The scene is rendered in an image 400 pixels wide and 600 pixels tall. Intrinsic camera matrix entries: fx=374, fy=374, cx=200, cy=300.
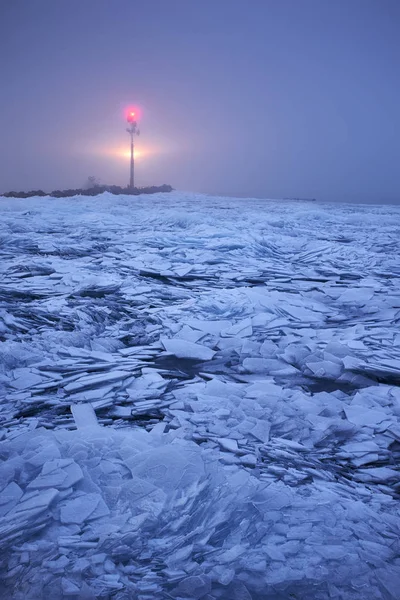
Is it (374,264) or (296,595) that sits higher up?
(374,264)

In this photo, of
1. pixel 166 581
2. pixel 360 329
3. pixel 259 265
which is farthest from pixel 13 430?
pixel 259 265

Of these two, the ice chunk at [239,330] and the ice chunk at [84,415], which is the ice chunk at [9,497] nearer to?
the ice chunk at [84,415]

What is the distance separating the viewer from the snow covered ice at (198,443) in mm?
1037

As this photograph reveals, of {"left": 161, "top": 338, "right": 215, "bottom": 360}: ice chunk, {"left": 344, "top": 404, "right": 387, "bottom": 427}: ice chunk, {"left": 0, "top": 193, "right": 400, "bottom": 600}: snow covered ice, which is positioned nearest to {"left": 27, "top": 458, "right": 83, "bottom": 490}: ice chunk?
{"left": 0, "top": 193, "right": 400, "bottom": 600}: snow covered ice

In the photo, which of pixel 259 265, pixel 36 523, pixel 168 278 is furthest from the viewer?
pixel 259 265

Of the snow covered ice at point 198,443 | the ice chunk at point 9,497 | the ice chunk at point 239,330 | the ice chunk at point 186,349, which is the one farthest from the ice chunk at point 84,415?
the ice chunk at point 239,330

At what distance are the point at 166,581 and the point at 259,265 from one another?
4.33 metres

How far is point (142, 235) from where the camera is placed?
7.04 meters

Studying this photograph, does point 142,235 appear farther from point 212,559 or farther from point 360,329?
point 212,559

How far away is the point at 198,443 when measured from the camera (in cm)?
155

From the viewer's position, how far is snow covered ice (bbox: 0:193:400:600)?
1037 mm

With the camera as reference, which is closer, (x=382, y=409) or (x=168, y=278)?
(x=382, y=409)

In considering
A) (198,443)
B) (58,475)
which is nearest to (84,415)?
(58,475)

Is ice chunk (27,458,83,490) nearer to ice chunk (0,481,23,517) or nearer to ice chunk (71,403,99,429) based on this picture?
ice chunk (0,481,23,517)
